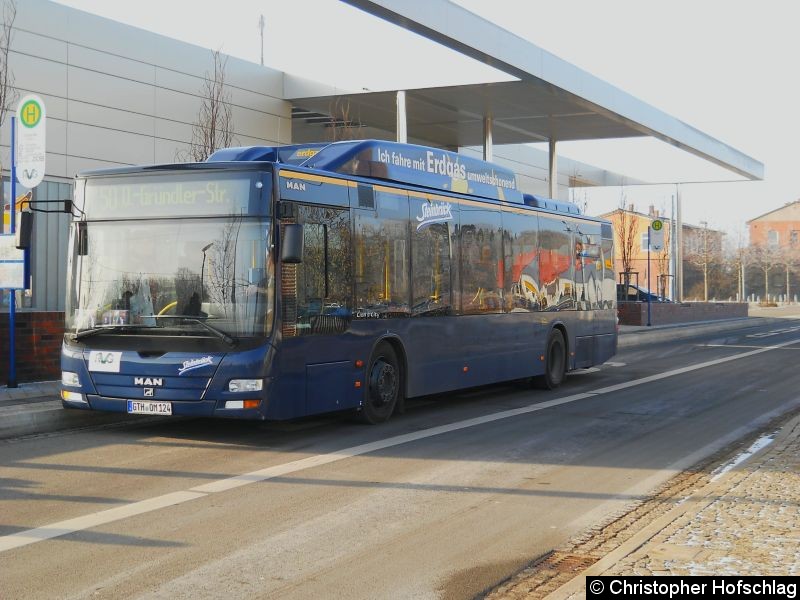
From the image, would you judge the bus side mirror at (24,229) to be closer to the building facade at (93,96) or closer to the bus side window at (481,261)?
the bus side window at (481,261)

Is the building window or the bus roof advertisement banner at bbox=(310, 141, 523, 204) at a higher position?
the building window

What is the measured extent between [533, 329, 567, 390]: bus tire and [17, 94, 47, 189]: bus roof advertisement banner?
335 inches

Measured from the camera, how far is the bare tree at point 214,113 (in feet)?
84.2

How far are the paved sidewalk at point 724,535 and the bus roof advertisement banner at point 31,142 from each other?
9.58 meters

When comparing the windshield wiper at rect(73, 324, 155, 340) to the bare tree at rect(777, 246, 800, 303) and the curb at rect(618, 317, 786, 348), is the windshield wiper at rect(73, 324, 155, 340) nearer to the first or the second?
the curb at rect(618, 317, 786, 348)

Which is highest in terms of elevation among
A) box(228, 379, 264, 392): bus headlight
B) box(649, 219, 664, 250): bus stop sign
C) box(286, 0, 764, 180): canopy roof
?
box(286, 0, 764, 180): canopy roof

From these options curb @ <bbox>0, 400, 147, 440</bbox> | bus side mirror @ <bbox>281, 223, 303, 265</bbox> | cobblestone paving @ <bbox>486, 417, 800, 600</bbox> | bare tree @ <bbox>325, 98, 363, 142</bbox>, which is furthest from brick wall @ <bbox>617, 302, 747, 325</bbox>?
cobblestone paving @ <bbox>486, 417, 800, 600</bbox>

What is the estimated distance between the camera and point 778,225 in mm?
126500

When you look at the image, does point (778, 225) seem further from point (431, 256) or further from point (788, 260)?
point (431, 256)

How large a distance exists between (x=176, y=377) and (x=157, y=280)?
3.51 feet

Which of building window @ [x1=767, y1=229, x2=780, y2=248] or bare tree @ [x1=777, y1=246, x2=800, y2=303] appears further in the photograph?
building window @ [x1=767, y1=229, x2=780, y2=248]

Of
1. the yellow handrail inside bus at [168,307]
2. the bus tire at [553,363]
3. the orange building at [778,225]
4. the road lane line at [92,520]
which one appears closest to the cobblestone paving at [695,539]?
the road lane line at [92,520]

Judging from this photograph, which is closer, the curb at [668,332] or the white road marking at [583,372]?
the white road marking at [583,372]

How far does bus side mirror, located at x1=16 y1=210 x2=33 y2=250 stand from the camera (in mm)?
12031
